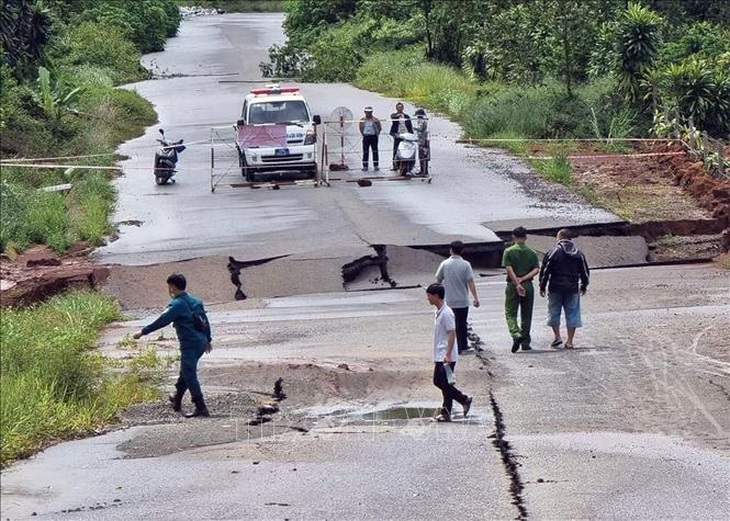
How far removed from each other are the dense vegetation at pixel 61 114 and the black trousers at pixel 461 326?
11214mm

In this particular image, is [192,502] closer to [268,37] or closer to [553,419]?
[553,419]

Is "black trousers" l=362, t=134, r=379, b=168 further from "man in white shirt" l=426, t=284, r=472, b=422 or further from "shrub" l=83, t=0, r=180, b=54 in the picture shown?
"shrub" l=83, t=0, r=180, b=54

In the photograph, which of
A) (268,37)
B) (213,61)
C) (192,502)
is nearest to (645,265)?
(192,502)

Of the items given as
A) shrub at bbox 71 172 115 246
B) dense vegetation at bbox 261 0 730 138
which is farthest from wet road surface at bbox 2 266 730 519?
dense vegetation at bbox 261 0 730 138

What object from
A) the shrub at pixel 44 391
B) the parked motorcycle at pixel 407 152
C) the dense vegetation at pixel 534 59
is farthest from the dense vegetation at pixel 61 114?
the shrub at pixel 44 391

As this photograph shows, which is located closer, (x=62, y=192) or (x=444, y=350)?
(x=444, y=350)

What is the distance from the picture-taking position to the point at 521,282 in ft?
52.2

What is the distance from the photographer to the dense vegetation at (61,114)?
25688 millimetres

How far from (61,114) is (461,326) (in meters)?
22.8

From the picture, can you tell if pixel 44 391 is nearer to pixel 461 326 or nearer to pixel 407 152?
pixel 461 326

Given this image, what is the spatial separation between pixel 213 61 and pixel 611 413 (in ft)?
178

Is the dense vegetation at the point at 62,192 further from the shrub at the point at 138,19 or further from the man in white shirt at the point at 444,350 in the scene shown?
the man in white shirt at the point at 444,350

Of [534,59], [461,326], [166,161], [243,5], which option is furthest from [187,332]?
[243,5]

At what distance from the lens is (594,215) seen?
2564 cm
